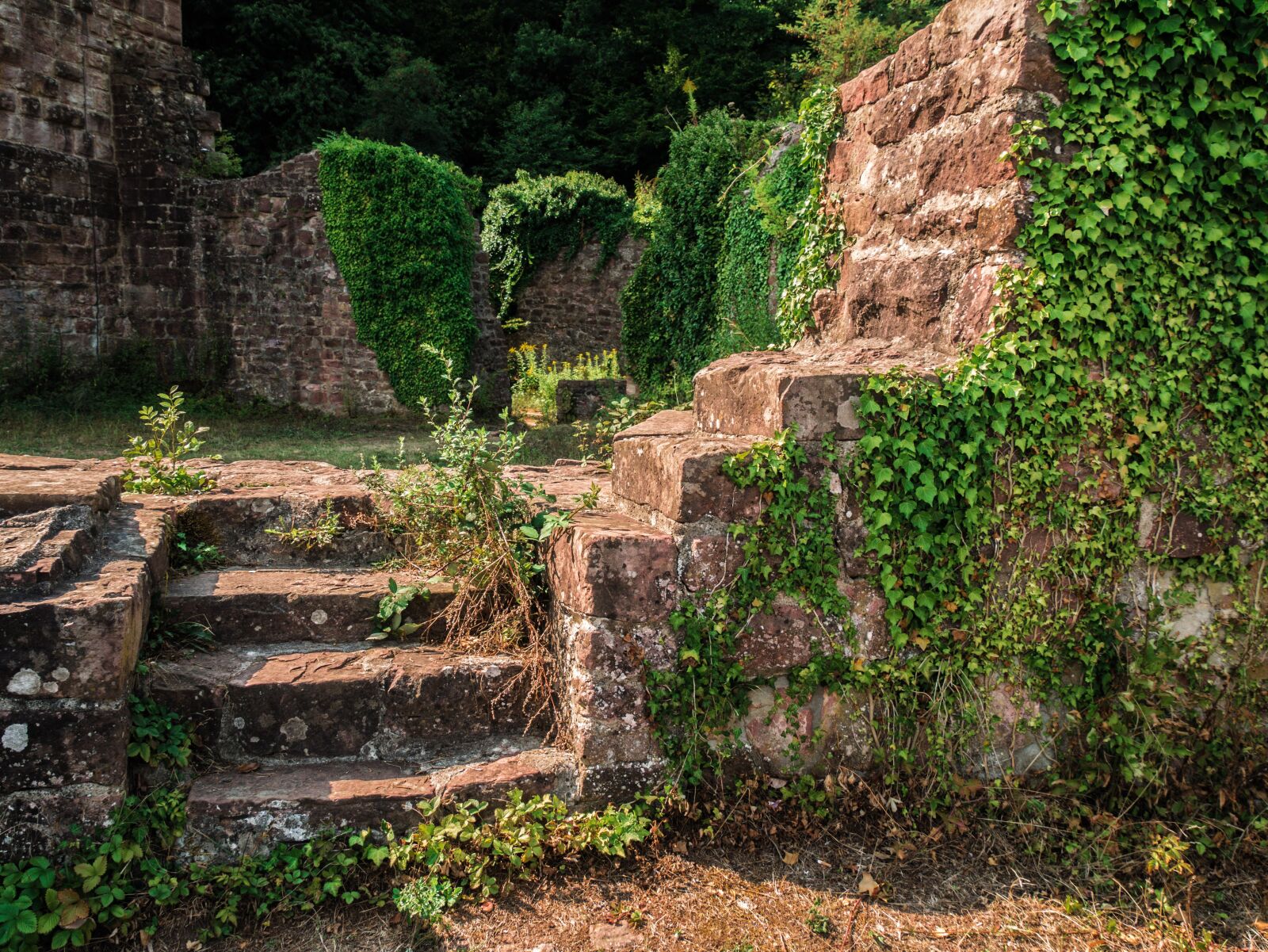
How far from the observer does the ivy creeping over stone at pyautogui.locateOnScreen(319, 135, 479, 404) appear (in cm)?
1174

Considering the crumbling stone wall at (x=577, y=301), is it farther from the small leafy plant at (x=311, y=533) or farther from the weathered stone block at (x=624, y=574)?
the weathered stone block at (x=624, y=574)

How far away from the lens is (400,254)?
12.0m

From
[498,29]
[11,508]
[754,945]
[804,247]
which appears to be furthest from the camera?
[498,29]

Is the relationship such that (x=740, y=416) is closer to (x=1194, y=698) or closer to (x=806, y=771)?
(x=806, y=771)

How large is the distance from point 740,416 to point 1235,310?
170 centimetres

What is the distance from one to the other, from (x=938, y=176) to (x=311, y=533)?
295 centimetres

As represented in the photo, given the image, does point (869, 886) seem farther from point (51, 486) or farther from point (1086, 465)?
point (51, 486)

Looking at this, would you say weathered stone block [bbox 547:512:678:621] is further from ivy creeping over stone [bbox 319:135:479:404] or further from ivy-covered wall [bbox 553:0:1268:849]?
ivy creeping over stone [bbox 319:135:479:404]

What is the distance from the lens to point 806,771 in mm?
2928

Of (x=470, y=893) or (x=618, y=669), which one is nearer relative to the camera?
(x=470, y=893)

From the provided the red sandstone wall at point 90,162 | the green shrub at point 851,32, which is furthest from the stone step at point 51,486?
the green shrub at point 851,32

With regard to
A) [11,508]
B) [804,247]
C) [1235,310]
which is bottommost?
[11,508]

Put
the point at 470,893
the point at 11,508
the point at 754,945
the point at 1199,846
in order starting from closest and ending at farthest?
the point at 754,945
the point at 470,893
the point at 1199,846
the point at 11,508

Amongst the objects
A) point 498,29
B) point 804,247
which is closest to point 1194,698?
point 804,247
